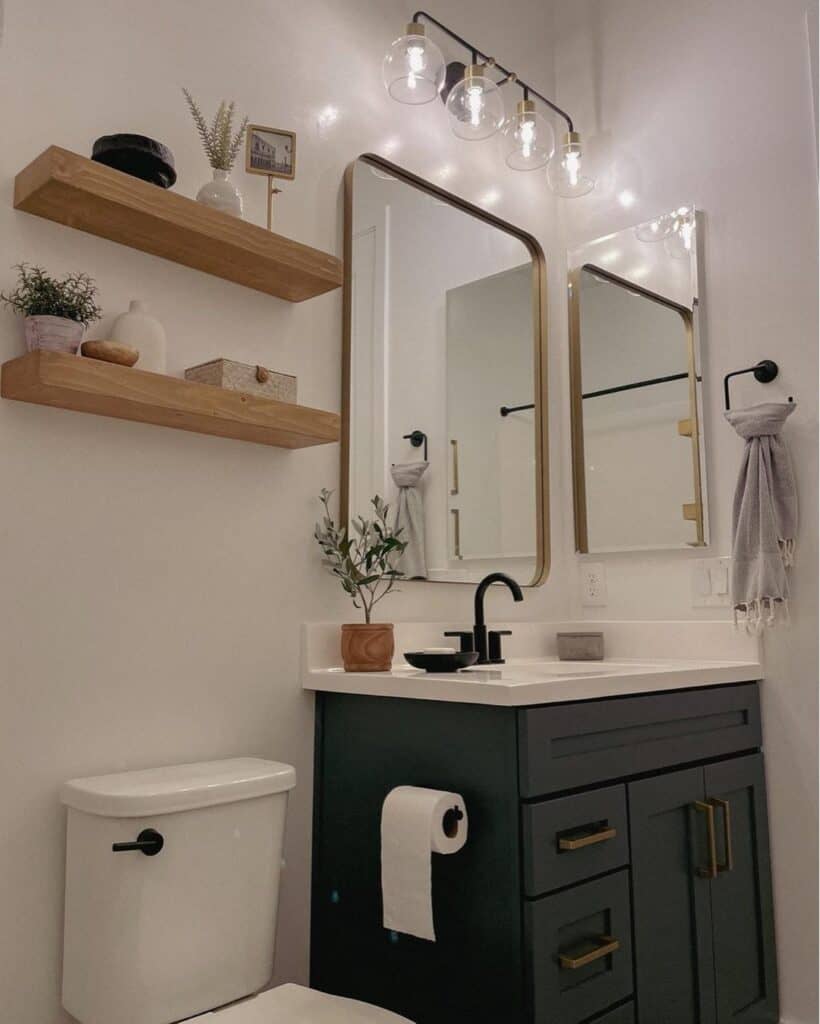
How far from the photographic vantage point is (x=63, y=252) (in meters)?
1.59

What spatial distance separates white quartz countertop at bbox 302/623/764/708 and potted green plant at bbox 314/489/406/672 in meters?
0.05

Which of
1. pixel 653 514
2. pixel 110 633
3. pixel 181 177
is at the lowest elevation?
pixel 110 633

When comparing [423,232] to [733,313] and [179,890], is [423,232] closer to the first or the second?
[733,313]

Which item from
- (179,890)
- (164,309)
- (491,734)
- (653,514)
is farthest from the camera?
(653,514)

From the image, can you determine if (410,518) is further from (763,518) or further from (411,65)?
(411,65)

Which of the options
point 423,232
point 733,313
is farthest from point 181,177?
point 733,313

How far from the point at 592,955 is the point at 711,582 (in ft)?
3.50

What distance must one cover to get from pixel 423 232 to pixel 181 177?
717 millimetres

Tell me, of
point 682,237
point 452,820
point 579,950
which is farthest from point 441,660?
point 682,237

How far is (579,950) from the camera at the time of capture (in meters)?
1.55

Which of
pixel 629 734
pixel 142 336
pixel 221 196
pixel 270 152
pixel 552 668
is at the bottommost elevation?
pixel 629 734

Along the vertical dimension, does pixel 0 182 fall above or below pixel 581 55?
below

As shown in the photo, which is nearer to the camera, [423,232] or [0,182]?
[0,182]

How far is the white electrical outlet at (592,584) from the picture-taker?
2551 mm
